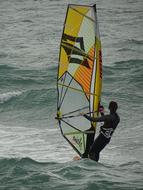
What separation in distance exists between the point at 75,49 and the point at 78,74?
48 centimetres

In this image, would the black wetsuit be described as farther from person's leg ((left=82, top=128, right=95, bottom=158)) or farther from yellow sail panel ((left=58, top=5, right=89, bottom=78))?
yellow sail panel ((left=58, top=5, right=89, bottom=78))

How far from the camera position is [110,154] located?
1293 centimetres

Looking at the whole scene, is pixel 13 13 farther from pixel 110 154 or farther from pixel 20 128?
pixel 110 154

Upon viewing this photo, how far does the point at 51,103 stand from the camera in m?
17.4

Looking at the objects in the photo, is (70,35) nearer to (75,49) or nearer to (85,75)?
(75,49)

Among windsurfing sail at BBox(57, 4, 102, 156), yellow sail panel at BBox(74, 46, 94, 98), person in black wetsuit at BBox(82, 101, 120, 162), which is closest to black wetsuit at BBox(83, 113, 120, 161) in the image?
person in black wetsuit at BBox(82, 101, 120, 162)

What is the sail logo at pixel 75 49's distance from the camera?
37.8 ft

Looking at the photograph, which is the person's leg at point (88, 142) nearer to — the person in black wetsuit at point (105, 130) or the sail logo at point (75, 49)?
the person in black wetsuit at point (105, 130)

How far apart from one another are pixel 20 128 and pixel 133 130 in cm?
270

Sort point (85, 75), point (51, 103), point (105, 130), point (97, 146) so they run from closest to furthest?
point (105, 130), point (97, 146), point (85, 75), point (51, 103)

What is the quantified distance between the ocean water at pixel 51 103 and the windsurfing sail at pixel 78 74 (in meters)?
0.69

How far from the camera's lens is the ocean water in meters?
10.9

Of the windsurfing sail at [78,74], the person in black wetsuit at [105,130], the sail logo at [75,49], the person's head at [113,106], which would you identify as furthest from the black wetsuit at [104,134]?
the sail logo at [75,49]

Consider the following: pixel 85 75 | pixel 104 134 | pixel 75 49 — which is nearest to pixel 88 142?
pixel 104 134
